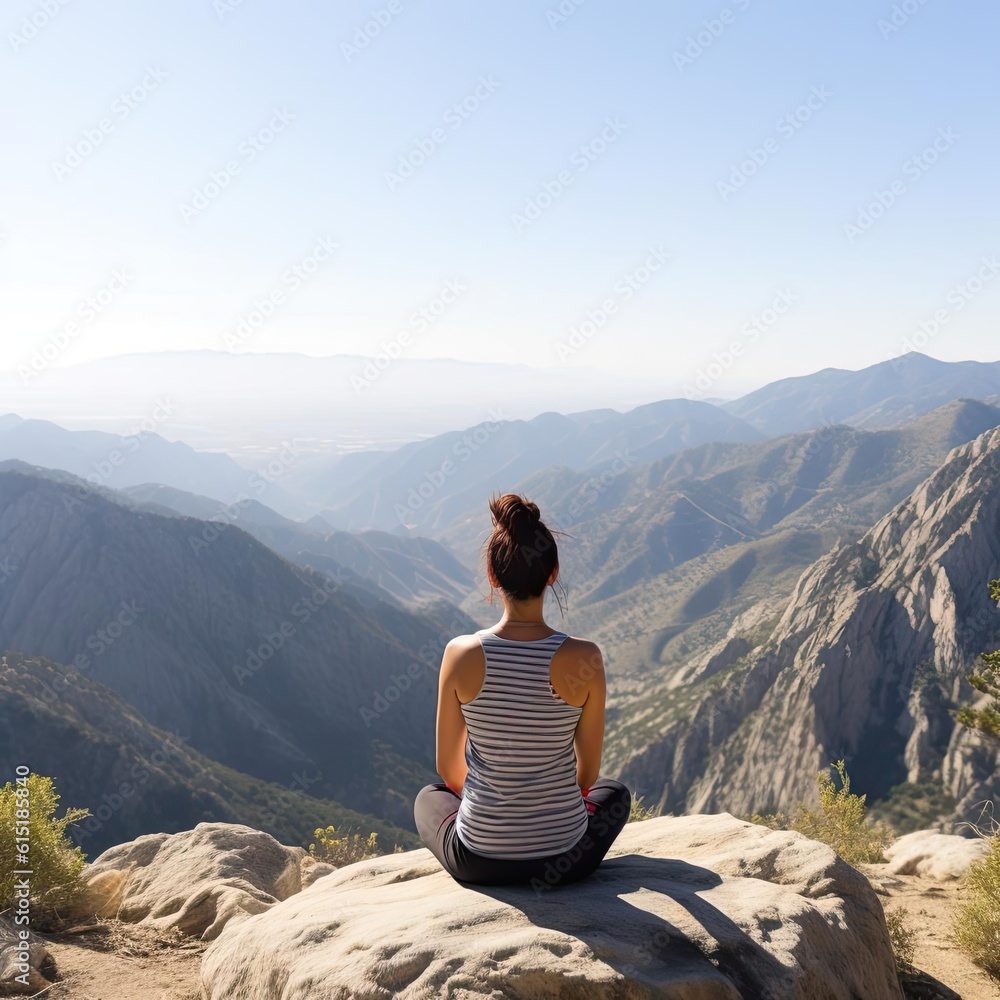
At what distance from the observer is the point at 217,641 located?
11131 cm

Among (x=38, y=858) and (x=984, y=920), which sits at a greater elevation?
(x=984, y=920)

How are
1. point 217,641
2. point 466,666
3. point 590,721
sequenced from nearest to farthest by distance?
point 466,666, point 590,721, point 217,641

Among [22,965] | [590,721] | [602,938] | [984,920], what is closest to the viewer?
[602,938]

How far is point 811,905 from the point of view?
20.0 ft

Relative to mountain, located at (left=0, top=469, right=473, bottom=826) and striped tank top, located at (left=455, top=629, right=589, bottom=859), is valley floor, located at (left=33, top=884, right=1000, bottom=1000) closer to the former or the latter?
striped tank top, located at (left=455, top=629, right=589, bottom=859)

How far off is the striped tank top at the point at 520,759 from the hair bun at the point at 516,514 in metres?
0.87

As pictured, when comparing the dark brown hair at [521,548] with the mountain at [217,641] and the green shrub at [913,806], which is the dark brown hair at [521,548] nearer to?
the green shrub at [913,806]

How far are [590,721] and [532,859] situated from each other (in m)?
1.22

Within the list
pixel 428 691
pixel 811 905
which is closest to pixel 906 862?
pixel 811 905

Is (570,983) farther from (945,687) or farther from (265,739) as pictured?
(265,739)

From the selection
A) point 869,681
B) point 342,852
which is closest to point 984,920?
point 342,852

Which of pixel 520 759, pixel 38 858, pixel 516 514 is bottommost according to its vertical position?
pixel 38 858

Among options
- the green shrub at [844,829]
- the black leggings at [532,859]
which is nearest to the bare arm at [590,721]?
the black leggings at [532,859]

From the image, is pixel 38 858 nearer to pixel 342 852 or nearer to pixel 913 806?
pixel 342 852
